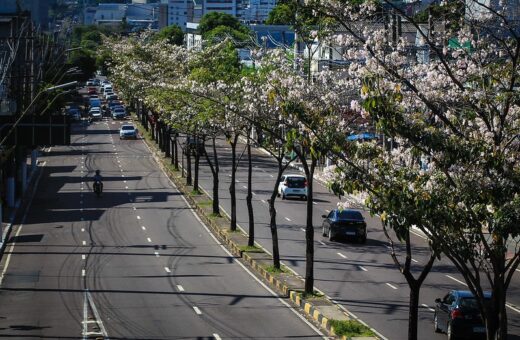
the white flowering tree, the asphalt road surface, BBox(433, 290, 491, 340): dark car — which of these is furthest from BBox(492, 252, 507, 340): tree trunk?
the asphalt road surface

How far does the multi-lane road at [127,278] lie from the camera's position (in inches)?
1034

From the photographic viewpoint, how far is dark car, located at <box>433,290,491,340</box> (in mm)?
24375

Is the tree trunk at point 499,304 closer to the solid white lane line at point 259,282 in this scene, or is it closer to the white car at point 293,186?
the solid white lane line at point 259,282

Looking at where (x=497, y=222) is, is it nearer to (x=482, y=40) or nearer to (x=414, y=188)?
(x=414, y=188)

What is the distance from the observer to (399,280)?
33.8 metres

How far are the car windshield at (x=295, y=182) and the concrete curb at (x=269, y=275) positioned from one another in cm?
427

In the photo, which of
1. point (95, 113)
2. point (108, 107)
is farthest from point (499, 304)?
point (108, 107)

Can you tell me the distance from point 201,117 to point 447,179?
93.8ft

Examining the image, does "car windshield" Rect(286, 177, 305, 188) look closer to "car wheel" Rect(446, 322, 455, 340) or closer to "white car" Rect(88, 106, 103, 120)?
"car wheel" Rect(446, 322, 455, 340)

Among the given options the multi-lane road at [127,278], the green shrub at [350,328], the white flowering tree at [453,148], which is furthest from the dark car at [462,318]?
the white flowering tree at [453,148]

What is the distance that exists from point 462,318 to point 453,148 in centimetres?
986

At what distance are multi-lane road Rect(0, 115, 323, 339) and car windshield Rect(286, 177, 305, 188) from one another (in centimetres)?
550

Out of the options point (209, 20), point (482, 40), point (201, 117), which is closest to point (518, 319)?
point (482, 40)

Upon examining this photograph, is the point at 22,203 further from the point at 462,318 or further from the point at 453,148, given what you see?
the point at 453,148
